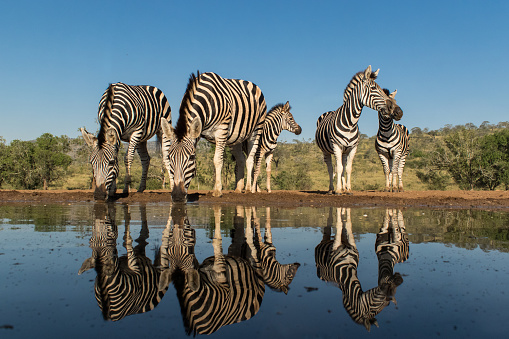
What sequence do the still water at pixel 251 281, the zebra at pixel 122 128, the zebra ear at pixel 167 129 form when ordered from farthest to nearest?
the zebra at pixel 122 128
the zebra ear at pixel 167 129
the still water at pixel 251 281

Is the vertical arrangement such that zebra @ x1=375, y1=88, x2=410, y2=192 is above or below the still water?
above

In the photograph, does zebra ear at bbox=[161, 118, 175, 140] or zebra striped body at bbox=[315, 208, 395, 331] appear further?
zebra ear at bbox=[161, 118, 175, 140]

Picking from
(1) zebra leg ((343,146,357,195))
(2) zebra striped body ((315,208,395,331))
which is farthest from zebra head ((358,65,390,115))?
(2) zebra striped body ((315,208,395,331))

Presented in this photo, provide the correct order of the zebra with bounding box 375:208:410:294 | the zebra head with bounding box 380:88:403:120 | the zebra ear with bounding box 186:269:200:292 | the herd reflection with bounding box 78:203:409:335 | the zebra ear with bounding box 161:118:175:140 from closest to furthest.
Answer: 1. the herd reflection with bounding box 78:203:409:335
2. the zebra ear with bounding box 186:269:200:292
3. the zebra with bounding box 375:208:410:294
4. the zebra ear with bounding box 161:118:175:140
5. the zebra head with bounding box 380:88:403:120

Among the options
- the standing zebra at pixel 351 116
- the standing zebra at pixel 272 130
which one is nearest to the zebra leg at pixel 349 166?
the standing zebra at pixel 351 116

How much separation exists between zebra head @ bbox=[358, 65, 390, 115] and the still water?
7622 mm

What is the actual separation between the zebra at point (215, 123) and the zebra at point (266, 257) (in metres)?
3.79

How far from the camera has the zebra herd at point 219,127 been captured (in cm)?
1149

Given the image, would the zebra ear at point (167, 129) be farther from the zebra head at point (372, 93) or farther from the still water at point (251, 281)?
the zebra head at point (372, 93)

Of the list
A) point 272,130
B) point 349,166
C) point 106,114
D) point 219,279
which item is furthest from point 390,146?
point 219,279

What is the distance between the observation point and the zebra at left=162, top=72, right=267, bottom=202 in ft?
36.6

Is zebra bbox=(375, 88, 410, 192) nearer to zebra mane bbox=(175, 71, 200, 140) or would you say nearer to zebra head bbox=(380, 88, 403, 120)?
zebra head bbox=(380, 88, 403, 120)

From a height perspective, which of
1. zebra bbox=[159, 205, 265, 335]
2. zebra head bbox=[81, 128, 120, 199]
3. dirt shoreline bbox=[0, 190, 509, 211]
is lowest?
zebra bbox=[159, 205, 265, 335]

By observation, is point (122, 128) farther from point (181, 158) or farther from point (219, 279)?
point (219, 279)
